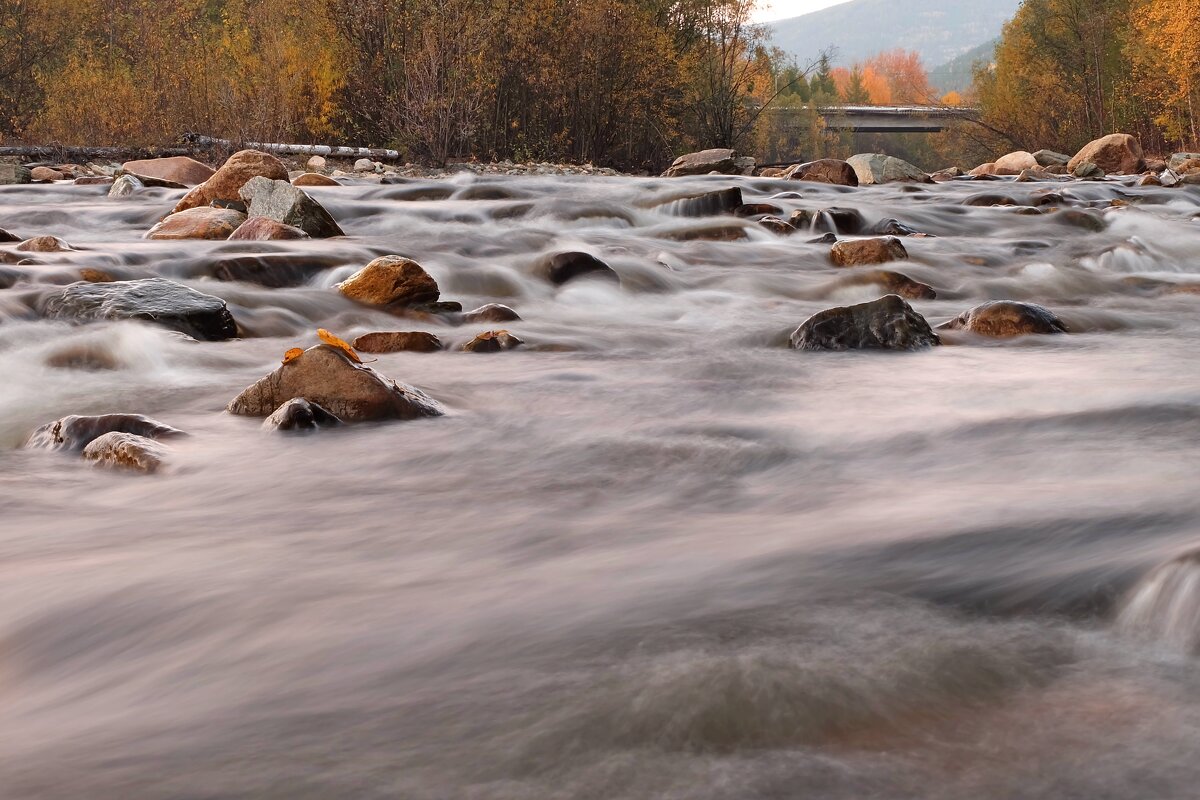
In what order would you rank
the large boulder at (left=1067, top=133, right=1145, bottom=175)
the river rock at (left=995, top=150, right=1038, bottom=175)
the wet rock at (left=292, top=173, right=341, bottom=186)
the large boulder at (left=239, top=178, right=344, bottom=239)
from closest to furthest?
the large boulder at (left=239, top=178, right=344, bottom=239)
the wet rock at (left=292, top=173, right=341, bottom=186)
the large boulder at (left=1067, top=133, right=1145, bottom=175)
the river rock at (left=995, top=150, right=1038, bottom=175)

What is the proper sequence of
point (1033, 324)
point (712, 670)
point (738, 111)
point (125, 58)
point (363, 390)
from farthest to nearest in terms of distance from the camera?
point (125, 58), point (738, 111), point (1033, 324), point (363, 390), point (712, 670)

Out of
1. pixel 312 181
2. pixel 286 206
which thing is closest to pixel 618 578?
pixel 286 206

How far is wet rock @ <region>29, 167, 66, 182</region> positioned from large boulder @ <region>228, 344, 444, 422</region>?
13.8 metres

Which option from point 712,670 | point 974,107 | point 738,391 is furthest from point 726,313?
point 974,107

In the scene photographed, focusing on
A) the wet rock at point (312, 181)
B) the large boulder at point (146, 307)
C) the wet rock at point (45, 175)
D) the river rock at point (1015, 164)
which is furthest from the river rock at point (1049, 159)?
the large boulder at point (146, 307)

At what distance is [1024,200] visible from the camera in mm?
14195

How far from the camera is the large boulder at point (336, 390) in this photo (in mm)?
3975

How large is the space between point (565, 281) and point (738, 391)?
10.6 feet

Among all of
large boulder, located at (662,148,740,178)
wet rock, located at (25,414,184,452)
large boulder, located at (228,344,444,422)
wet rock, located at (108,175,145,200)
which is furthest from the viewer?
large boulder, located at (662,148,740,178)

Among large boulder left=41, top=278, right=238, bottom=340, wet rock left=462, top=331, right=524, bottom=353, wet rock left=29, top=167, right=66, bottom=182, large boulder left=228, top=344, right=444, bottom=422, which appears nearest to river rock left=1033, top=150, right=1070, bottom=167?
wet rock left=29, top=167, right=66, bottom=182

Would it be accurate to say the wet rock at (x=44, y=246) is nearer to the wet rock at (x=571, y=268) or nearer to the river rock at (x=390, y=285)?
the river rock at (x=390, y=285)

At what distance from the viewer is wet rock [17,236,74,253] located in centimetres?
763

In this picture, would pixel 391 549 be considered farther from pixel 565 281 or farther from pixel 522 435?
pixel 565 281

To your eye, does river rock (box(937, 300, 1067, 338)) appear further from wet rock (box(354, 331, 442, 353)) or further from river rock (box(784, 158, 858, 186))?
river rock (box(784, 158, 858, 186))
